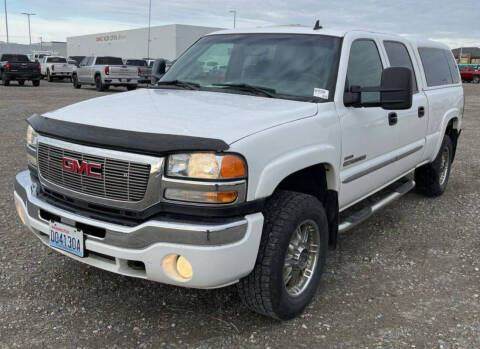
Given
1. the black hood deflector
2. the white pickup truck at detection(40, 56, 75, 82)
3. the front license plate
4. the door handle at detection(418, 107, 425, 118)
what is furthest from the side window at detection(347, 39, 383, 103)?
the white pickup truck at detection(40, 56, 75, 82)

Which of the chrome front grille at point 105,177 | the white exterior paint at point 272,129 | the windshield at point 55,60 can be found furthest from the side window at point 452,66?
the windshield at point 55,60

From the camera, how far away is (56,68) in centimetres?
3023

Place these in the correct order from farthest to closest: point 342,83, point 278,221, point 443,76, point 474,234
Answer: point 443,76 → point 474,234 → point 342,83 → point 278,221

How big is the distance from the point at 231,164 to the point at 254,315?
3.98 ft

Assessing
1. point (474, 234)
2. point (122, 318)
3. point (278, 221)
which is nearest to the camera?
point (278, 221)

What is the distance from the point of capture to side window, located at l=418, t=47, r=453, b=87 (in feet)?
17.0

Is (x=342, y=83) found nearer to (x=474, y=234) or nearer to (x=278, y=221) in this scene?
(x=278, y=221)

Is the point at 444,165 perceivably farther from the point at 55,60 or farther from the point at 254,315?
the point at 55,60

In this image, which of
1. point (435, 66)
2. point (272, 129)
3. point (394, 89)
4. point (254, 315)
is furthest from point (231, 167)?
point (435, 66)

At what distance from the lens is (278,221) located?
110 inches

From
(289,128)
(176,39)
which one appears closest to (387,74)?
(289,128)

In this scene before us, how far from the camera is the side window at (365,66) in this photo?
12.3ft

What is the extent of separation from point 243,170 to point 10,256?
8.14 feet

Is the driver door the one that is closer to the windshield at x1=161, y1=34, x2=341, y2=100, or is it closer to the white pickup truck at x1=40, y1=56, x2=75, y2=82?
the windshield at x1=161, y1=34, x2=341, y2=100
